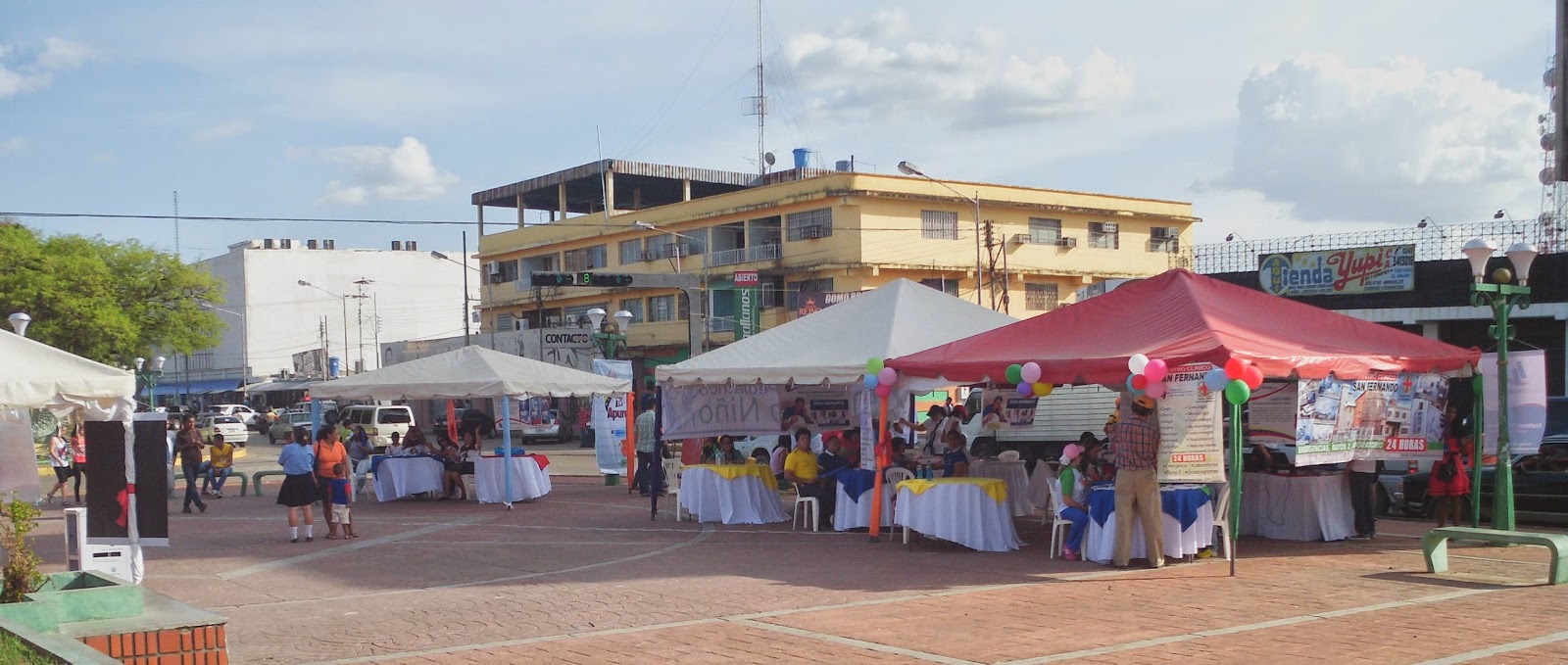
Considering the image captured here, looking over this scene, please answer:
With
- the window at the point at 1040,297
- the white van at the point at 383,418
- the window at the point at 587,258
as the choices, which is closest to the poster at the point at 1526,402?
the white van at the point at 383,418

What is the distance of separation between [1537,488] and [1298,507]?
3.43m

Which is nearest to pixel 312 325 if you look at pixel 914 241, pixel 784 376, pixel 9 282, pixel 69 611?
pixel 9 282

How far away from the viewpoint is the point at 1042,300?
51.4 metres

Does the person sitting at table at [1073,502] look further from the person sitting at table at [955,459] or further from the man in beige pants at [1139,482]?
the person sitting at table at [955,459]

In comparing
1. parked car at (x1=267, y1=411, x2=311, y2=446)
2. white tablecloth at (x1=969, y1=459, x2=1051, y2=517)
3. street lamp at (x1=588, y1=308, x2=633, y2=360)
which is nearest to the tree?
parked car at (x1=267, y1=411, x2=311, y2=446)

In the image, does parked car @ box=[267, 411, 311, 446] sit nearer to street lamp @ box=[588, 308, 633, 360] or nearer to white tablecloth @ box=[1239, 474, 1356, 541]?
street lamp @ box=[588, 308, 633, 360]

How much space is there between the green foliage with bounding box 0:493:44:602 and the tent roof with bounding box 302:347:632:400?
40.2 ft

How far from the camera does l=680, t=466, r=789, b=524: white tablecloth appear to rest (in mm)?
17578

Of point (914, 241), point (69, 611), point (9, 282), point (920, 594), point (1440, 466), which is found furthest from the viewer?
point (914, 241)

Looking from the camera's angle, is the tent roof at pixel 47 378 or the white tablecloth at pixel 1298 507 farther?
the white tablecloth at pixel 1298 507

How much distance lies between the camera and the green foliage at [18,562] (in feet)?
25.8

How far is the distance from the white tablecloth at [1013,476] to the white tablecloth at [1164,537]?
4211 millimetres

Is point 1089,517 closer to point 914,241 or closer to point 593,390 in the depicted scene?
point 593,390

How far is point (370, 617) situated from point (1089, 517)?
22.6 ft
